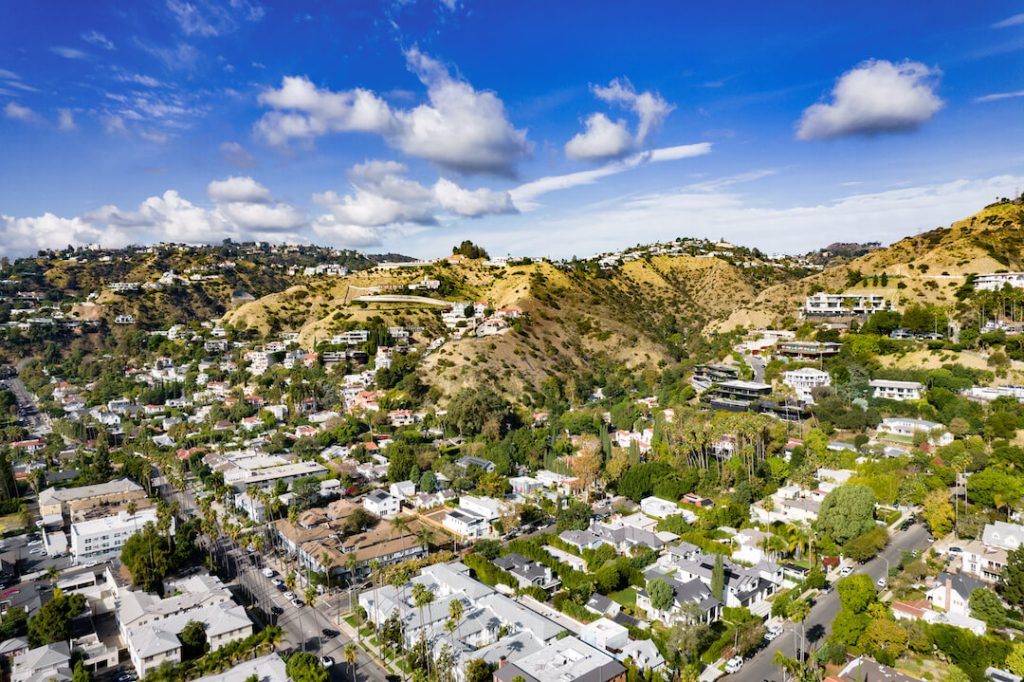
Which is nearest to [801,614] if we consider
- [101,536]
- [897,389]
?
[897,389]

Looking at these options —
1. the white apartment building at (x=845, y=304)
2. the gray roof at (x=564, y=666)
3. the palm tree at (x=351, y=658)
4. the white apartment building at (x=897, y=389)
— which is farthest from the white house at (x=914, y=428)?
the palm tree at (x=351, y=658)

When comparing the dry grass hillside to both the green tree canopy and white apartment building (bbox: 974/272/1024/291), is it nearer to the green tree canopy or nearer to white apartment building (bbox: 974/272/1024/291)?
white apartment building (bbox: 974/272/1024/291)

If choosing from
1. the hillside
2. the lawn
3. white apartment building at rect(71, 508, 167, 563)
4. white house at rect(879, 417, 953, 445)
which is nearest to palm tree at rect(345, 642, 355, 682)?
the lawn

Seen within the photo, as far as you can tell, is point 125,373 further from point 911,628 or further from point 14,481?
point 911,628

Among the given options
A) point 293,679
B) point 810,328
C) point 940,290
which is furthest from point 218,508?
point 940,290

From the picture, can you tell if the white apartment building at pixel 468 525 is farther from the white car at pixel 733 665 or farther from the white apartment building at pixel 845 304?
the white apartment building at pixel 845 304
